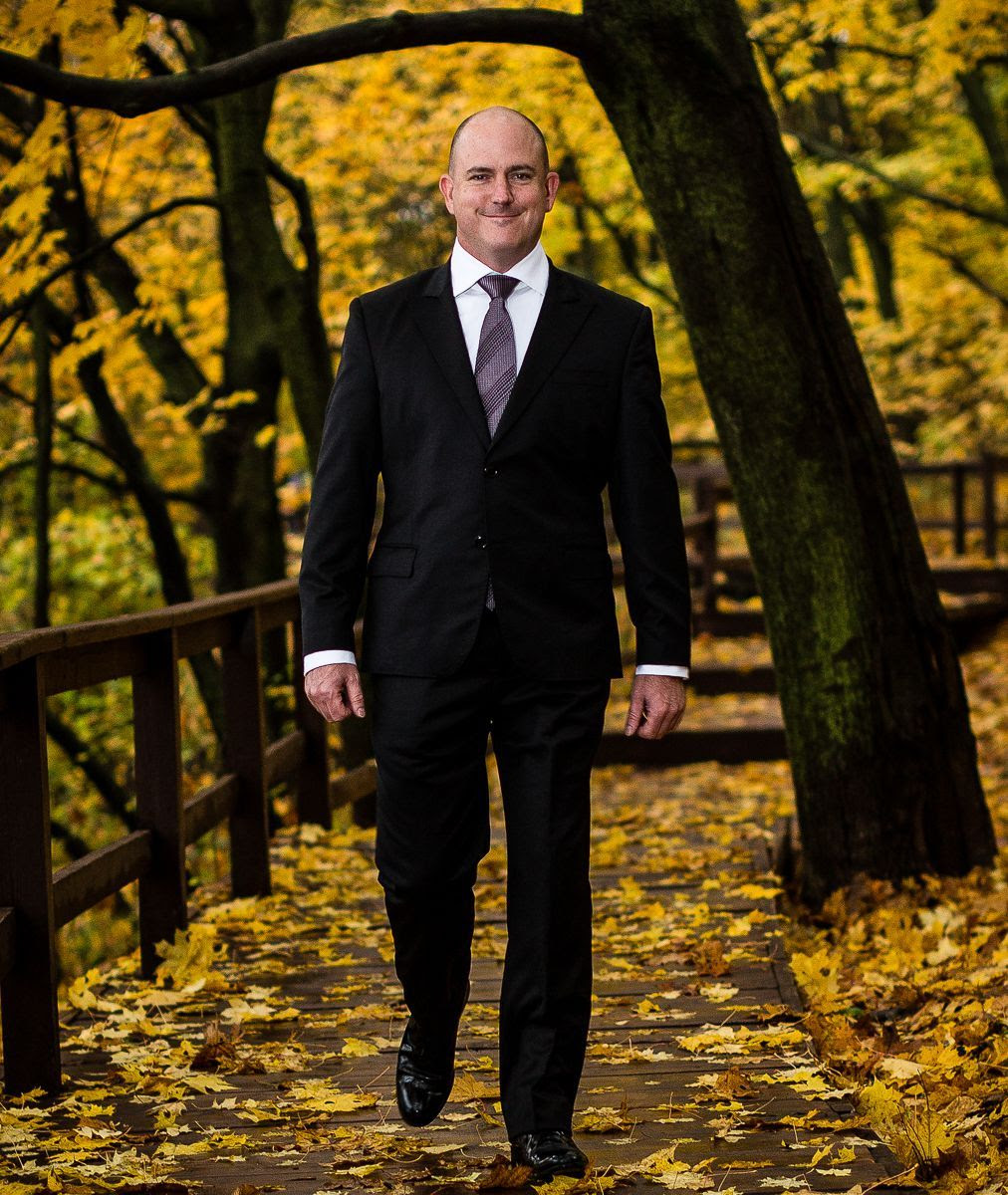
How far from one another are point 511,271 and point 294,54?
1.91 metres

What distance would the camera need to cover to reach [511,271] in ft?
10.7

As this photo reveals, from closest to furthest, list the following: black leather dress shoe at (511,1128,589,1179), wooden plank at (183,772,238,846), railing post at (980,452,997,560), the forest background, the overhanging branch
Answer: black leather dress shoe at (511,1128,589,1179)
the overhanging branch
wooden plank at (183,772,238,846)
the forest background
railing post at (980,452,997,560)

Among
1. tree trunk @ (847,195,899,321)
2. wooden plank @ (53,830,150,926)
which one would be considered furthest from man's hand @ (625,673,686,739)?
tree trunk @ (847,195,899,321)

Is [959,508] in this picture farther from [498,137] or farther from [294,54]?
[498,137]

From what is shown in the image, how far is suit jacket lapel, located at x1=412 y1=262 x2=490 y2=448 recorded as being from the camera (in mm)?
3176

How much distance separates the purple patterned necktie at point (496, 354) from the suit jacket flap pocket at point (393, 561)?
19 cm

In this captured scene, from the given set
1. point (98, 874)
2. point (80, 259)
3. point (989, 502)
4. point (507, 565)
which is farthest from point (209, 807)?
point (989, 502)

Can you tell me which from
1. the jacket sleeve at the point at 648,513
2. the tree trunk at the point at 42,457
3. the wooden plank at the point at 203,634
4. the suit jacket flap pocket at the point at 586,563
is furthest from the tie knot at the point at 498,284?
the tree trunk at the point at 42,457

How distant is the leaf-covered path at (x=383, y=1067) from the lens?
3205 mm

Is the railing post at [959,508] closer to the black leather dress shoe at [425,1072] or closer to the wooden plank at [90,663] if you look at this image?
the wooden plank at [90,663]

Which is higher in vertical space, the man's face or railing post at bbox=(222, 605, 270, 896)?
the man's face

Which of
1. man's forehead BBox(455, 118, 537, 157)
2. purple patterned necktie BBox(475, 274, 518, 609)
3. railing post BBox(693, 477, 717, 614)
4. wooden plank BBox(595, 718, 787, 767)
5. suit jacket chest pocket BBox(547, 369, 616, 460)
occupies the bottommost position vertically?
wooden plank BBox(595, 718, 787, 767)

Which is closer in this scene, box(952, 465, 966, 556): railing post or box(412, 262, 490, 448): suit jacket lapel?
box(412, 262, 490, 448): suit jacket lapel

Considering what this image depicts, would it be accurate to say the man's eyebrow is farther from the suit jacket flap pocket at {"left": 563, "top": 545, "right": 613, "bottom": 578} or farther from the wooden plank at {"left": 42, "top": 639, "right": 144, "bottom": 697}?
the wooden plank at {"left": 42, "top": 639, "right": 144, "bottom": 697}
